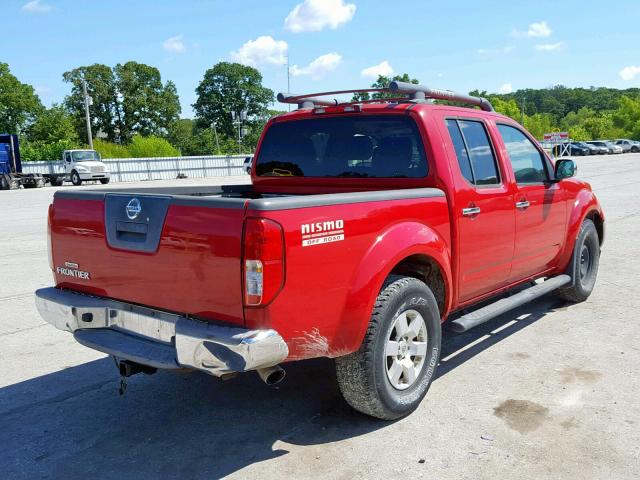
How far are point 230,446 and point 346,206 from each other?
1542mm

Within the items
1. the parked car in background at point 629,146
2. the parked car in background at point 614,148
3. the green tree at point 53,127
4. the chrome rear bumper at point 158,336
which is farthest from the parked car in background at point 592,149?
the chrome rear bumper at point 158,336

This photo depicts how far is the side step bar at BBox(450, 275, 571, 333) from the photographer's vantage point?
164 inches

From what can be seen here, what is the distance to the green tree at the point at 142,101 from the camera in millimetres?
87625

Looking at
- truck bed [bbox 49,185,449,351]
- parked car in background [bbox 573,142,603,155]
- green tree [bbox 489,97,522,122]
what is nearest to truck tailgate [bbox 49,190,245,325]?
truck bed [bbox 49,185,449,351]

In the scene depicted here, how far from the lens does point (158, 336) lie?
10.5 feet

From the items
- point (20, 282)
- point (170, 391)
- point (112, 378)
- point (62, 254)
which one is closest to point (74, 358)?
point (112, 378)

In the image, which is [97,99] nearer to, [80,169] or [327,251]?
[80,169]

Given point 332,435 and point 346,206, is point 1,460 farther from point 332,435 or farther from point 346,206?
point 346,206

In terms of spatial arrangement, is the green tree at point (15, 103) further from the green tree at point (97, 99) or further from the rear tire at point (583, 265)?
the rear tire at point (583, 265)

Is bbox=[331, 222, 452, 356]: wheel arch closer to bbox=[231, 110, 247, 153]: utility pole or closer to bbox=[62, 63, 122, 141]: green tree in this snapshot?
bbox=[231, 110, 247, 153]: utility pole

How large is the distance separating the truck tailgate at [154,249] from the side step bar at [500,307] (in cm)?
189

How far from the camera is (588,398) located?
3.94 meters

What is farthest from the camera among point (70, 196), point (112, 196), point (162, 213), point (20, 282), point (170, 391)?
point (20, 282)

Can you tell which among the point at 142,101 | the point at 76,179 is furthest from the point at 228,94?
the point at 76,179
